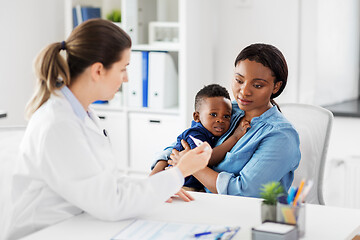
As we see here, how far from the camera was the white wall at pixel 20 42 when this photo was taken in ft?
12.8

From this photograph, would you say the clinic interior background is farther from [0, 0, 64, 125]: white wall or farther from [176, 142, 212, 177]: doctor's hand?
[176, 142, 212, 177]: doctor's hand

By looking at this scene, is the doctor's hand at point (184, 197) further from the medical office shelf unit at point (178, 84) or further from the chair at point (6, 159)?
the medical office shelf unit at point (178, 84)

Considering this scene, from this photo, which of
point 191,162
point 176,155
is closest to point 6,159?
point 191,162

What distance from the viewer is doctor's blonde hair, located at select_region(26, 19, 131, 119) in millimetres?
1530

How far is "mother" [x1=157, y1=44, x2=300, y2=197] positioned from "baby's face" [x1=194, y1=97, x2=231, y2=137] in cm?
12

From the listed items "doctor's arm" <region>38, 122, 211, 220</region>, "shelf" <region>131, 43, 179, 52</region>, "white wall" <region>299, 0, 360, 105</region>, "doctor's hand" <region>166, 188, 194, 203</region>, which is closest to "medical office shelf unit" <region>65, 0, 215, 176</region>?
"shelf" <region>131, 43, 179, 52</region>

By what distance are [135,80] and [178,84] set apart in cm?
29

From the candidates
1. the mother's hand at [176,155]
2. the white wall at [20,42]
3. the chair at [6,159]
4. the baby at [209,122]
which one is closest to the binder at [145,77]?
the white wall at [20,42]

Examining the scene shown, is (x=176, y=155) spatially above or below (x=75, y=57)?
below

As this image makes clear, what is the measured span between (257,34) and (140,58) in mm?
765

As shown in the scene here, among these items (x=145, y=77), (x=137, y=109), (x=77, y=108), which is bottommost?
(x=137, y=109)

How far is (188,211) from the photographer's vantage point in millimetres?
1612

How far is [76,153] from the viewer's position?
1.44m

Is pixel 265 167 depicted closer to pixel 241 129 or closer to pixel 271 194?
pixel 241 129
